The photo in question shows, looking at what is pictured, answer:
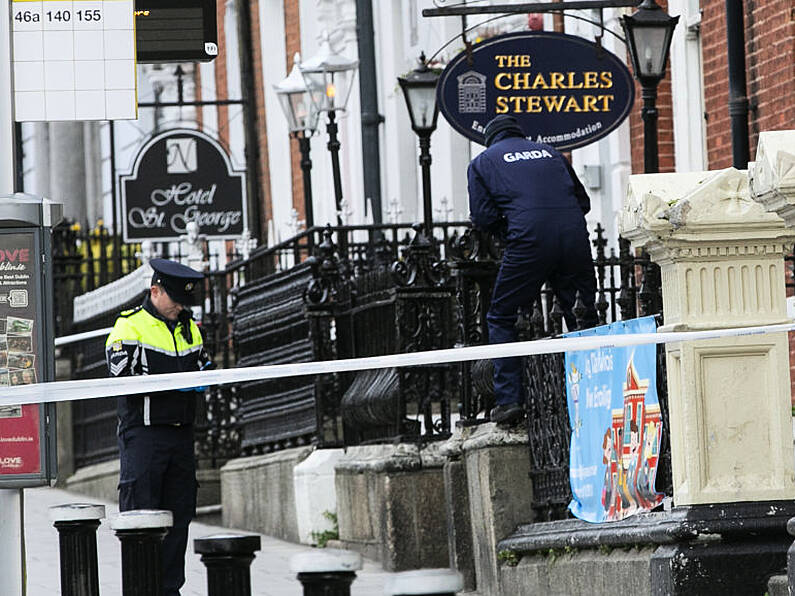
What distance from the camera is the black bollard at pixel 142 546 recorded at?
6305 mm

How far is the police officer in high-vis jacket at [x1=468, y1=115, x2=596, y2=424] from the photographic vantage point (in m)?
10.3

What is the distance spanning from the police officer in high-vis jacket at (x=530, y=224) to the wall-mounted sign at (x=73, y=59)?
13.4ft

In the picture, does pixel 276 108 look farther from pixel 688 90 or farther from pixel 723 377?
pixel 723 377

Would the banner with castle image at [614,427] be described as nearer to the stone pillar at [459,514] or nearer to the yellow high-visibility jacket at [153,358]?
the stone pillar at [459,514]

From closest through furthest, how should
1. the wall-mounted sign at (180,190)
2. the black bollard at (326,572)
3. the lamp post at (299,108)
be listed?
1. the black bollard at (326,572)
2. the lamp post at (299,108)
3. the wall-mounted sign at (180,190)

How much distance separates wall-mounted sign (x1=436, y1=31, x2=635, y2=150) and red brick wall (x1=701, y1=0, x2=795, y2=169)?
111 cm

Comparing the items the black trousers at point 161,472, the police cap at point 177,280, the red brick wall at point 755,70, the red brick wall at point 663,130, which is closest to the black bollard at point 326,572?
the black trousers at point 161,472

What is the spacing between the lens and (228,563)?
5.42 m

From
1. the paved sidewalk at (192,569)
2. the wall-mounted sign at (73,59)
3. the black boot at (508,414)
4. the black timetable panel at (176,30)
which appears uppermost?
the black timetable panel at (176,30)

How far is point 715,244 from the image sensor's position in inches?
302

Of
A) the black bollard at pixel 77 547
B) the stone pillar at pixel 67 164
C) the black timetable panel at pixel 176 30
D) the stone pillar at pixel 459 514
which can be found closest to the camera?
the black bollard at pixel 77 547

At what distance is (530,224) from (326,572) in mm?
5812

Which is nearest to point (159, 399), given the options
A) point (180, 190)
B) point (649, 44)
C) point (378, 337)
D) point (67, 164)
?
point (378, 337)

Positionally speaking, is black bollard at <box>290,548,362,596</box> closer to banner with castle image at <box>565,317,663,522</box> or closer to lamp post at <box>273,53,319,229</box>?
banner with castle image at <box>565,317,663,522</box>
